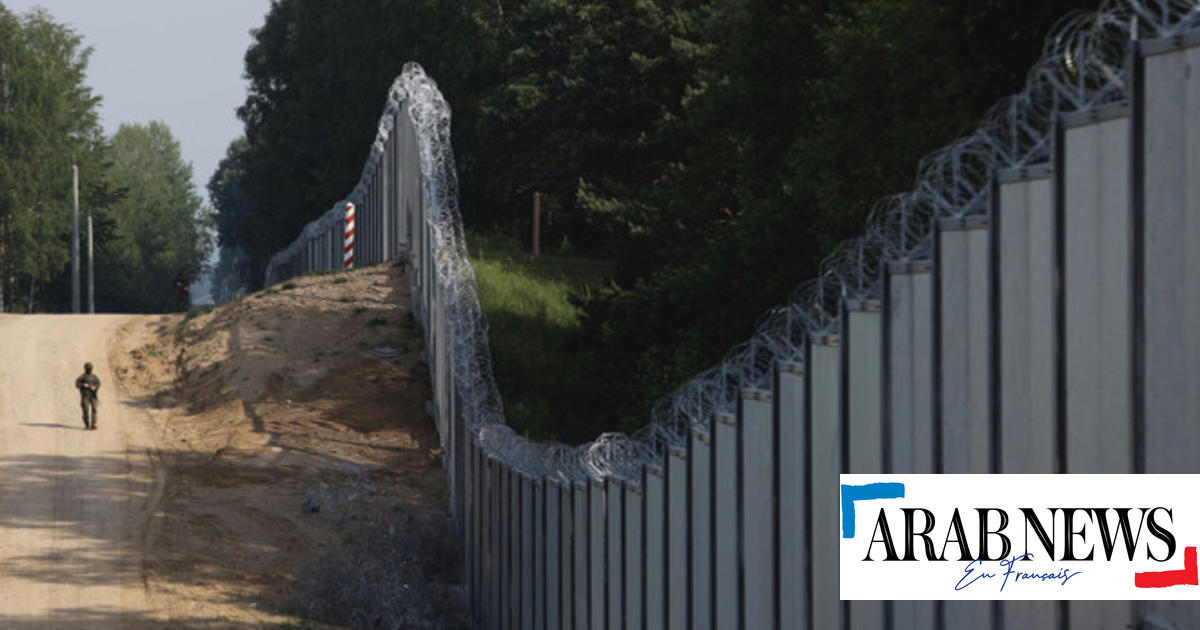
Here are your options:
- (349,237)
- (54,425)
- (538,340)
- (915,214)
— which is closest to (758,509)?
(915,214)

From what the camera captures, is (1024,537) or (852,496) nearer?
(1024,537)

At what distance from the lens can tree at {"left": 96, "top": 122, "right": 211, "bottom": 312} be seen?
304 ft

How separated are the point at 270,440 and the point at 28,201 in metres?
60.8

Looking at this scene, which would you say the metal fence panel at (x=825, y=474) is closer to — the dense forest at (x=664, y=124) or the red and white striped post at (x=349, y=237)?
the dense forest at (x=664, y=124)

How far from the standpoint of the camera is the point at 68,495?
954 inches

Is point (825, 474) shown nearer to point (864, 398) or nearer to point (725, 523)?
point (864, 398)

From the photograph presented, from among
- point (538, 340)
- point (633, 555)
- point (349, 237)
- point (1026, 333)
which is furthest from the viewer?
point (349, 237)

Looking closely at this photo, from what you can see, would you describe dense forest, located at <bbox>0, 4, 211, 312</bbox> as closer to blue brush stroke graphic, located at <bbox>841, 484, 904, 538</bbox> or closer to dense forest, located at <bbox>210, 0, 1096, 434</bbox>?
dense forest, located at <bbox>210, 0, 1096, 434</bbox>

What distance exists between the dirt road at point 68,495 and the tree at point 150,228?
22.0 metres

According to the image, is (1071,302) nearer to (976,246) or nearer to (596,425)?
(976,246)

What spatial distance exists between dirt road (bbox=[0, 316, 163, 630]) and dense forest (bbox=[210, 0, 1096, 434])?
966 cm

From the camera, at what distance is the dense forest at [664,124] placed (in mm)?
25688

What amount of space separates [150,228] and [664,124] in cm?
7613

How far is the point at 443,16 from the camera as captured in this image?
6259cm
